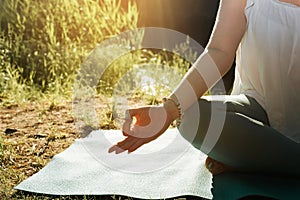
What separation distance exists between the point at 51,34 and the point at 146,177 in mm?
2302

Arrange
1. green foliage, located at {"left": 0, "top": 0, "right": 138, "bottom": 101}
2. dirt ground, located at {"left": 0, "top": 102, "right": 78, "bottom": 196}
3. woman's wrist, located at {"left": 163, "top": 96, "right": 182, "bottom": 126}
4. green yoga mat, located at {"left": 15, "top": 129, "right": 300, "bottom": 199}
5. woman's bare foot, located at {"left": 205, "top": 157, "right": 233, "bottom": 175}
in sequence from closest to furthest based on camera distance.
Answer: woman's wrist, located at {"left": 163, "top": 96, "right": 182, "bottom": 126} < green yoga mat, located at {"left": 15, "top": 129, "right": 300, "bottom": 199} < woman's bare foot, located at {"left": 205, "top": 157, "right": 233, "bottom": 175} < dirt ground, located at {"left": 0, "top": 102, "right": 78, "bottom": 196} < green foliage, located at {"left": 0, "top": 0, "right": 138, "bottom": 101}

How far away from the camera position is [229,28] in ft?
7.13

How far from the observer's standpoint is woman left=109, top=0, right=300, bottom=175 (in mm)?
2020

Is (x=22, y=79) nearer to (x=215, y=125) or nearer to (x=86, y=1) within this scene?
(x=86, y=1)

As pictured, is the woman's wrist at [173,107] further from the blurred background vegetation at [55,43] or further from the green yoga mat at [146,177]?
the blurred background vegetation at [55,43]

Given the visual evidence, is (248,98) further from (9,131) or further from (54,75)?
(54,75)

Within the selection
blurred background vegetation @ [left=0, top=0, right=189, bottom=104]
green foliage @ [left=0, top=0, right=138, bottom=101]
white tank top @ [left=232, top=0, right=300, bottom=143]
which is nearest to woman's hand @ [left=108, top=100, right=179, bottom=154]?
white tank top @ [left=232, top=0, right=300, bottom=143]

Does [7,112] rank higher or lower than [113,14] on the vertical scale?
lower

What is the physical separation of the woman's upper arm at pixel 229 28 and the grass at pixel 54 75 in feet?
3.38

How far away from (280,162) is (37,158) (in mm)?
1183

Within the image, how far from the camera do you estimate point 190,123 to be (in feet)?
6.68

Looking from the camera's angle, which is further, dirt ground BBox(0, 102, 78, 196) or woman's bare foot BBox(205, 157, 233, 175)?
dirt ground BBox(0, 102, 78, 196)

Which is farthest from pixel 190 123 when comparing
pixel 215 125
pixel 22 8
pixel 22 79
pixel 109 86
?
pixel 22 8

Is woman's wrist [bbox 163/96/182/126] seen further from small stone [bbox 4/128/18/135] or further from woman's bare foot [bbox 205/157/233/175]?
small stone [bbox 4/128/18/135]
